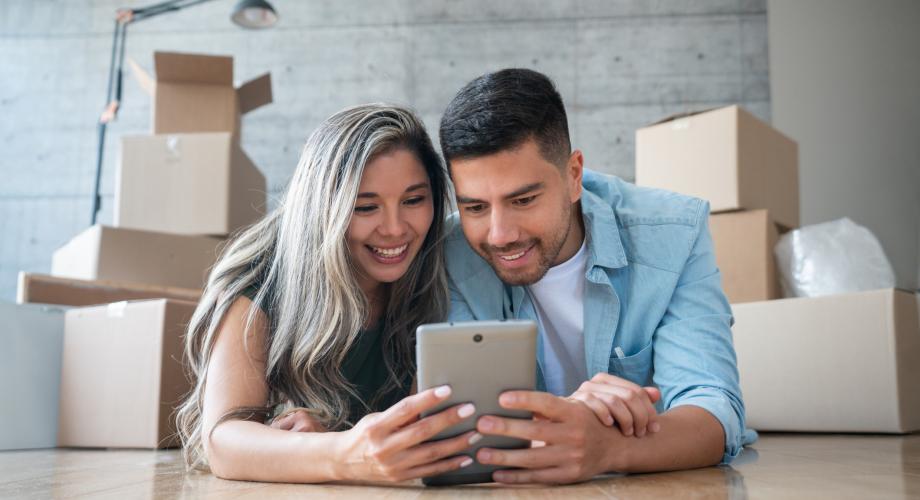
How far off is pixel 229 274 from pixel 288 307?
0.12m

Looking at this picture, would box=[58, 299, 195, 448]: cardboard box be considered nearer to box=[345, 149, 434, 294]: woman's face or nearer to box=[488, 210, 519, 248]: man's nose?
box=[345, 149, 434, 294]: woman's face

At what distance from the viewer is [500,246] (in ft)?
4.48

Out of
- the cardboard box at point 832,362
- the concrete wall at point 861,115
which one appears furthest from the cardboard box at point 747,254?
the concrete wall at point 861,115

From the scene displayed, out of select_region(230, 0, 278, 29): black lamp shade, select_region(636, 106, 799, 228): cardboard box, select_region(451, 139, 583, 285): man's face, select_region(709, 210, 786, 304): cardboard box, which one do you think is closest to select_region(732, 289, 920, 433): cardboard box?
select_region(709, 210, 786, 304): cardboard box

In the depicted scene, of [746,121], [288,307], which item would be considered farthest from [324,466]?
[746,121]

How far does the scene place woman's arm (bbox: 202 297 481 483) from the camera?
97 centimetres

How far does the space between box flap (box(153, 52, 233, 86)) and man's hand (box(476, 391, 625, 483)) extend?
2.54 meters

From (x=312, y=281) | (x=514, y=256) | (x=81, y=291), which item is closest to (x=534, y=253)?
(x=514, y=256)

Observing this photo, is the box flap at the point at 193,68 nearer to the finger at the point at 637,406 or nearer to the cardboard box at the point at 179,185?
the cardboard box at the point at 179,185

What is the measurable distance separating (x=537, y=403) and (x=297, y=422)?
0.47 meters

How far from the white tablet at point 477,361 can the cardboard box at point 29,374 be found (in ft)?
5.08

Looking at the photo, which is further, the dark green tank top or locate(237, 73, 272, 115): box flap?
locate(237, 73, 272, 115): box flap

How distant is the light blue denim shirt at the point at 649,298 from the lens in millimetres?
1312

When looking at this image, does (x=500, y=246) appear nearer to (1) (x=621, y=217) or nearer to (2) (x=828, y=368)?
(1) (x=621, y=217)
